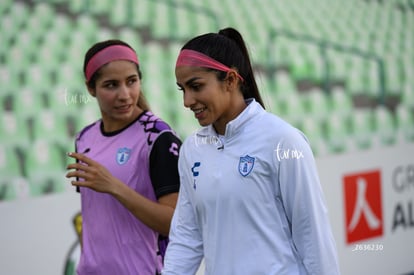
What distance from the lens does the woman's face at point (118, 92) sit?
7.84 feet

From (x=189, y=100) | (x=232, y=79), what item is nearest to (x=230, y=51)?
(x=232, y=79)

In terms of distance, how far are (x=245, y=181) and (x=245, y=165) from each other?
1.6 inches

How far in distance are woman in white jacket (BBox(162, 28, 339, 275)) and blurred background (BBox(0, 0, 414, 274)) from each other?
0.65 metres

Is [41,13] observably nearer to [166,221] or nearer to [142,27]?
[142,27]

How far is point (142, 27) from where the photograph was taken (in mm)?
4703

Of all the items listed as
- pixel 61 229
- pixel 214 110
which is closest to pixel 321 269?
pixel 214 110

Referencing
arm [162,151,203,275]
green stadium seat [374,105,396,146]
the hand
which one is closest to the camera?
arm [162,151,203,275]

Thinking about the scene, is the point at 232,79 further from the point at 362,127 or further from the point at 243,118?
the point at 362,127

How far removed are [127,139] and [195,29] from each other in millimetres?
2522

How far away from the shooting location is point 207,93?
193 cm

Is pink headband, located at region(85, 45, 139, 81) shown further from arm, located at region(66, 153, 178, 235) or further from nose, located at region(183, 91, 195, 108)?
nose, located at region(183, 91, 195, 108)

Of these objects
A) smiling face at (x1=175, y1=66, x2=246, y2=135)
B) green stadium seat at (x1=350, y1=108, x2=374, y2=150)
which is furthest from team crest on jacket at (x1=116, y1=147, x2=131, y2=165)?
green stadium seat at (x1=350, y1=108, x2=374, y2=150)

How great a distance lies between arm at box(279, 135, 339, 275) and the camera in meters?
1.84

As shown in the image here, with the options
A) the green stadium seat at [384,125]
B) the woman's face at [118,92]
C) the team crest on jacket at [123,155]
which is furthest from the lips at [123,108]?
the green stadium seat at [384,125]
